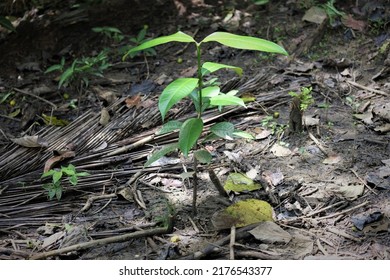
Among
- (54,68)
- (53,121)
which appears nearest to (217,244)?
(53,121)

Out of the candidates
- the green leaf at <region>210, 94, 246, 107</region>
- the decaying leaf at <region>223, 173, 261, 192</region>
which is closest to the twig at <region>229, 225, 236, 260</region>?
the decaying leaf at <region>223, 173, 261, 192</region>

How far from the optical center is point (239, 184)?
88.1 inches

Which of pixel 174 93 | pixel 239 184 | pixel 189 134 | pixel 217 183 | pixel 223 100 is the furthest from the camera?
pixel 239 184

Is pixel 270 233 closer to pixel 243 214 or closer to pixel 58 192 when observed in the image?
pixel 243 214

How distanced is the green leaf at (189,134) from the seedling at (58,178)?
65 centimetres

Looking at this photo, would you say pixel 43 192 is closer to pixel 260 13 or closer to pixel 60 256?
pixel 60 256

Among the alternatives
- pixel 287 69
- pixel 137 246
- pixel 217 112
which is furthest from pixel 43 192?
pixel 287 69

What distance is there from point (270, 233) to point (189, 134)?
0.50 m

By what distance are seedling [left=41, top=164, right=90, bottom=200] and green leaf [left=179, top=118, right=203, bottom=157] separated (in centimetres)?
65

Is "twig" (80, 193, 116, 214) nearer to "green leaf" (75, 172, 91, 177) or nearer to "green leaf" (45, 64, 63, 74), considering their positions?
"green leaf" (75, 172, 91, 177)

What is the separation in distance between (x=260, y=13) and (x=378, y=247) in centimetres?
245

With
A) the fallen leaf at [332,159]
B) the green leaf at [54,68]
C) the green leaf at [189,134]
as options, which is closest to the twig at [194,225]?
the green leaf at [189,134]

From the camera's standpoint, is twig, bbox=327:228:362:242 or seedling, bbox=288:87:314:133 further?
seedling, bbox=288:87:314:133

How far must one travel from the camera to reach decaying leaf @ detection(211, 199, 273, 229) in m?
2.00
